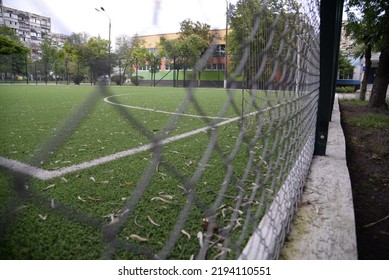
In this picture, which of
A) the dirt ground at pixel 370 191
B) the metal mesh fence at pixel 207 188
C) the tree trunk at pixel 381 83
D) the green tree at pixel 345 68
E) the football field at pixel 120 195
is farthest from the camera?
the green tree at pixel 345 68

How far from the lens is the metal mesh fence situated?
2.34 feet

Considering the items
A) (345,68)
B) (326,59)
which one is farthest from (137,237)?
(345,68)

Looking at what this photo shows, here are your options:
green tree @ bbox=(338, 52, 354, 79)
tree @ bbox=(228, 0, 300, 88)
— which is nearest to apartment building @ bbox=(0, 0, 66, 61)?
Answer: tree @ bbox=(228, 0, 300, 88)

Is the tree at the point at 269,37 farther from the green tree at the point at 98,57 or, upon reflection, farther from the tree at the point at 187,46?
the green tree at the point at 98,57

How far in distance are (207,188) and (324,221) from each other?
0.57m

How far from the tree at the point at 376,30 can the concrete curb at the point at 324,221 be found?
5.63 meters

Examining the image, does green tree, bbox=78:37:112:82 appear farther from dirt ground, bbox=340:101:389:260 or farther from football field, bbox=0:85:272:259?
dirt ground, bbox=340:101:389:260

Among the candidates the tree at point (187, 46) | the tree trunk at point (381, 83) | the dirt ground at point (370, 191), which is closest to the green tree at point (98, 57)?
the tree at point (187, 46)

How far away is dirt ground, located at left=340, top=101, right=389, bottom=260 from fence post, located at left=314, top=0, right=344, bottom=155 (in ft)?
1.11

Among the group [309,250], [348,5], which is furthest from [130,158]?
[348,5]

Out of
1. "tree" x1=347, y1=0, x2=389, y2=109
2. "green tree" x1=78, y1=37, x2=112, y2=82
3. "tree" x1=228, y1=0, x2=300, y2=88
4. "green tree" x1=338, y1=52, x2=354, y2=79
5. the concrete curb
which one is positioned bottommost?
the concrete curb

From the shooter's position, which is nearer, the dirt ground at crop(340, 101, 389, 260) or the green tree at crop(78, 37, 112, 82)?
the green tree at crop(78, 37, 112, 82)

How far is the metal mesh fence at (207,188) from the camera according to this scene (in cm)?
71

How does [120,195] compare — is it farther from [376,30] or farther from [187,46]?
[376,30]
